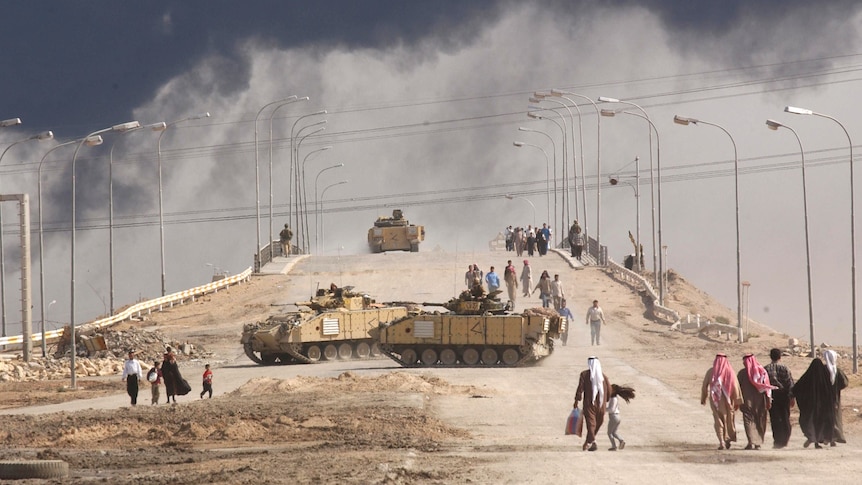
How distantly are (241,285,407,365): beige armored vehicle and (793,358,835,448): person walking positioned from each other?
21759mm

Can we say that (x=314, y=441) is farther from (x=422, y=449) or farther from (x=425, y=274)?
(x=425, y=274)

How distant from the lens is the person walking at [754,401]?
21.9 meters

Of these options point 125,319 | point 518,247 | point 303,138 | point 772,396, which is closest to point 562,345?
point 125,319

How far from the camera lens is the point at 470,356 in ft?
135

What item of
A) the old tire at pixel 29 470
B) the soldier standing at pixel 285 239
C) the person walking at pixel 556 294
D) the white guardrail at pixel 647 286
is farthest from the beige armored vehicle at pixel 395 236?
the old tire at pixel 29 470

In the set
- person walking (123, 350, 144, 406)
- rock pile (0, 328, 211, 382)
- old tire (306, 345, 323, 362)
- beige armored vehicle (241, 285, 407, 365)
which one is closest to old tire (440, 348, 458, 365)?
beige armored vehicle (241, 285, 407, 365)

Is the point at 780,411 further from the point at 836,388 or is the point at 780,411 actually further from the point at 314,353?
the point at 314,353

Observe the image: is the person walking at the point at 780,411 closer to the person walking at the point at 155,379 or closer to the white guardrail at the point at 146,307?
the person walking at the point at 155,379

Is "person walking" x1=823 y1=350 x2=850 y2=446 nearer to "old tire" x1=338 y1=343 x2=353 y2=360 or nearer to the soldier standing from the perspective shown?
→ "old tire" x1=338 y1=343 x2=353 y2=360

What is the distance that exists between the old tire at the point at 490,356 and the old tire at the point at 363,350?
589 cm

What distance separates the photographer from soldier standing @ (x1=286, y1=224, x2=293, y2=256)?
3214 inches

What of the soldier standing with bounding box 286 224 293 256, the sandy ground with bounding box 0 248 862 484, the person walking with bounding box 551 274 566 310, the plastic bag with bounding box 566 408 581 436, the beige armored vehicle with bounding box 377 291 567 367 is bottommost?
the sandy ground with bounding box 0 248 862 484

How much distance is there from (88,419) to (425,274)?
42.1 metres

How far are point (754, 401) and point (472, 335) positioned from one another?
18.9 metres
